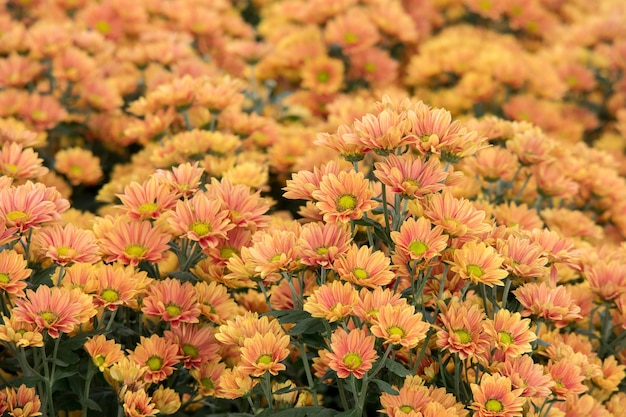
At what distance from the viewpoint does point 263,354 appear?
1575mm

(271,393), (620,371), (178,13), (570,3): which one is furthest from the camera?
(570,3)

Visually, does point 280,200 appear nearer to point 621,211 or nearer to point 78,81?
point 78,81

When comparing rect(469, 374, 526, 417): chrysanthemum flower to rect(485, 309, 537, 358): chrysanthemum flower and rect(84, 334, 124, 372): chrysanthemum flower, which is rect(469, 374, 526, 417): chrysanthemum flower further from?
rect(84, 334, 124, 372): chrysanthemum flower

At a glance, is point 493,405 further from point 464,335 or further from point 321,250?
point 321,250

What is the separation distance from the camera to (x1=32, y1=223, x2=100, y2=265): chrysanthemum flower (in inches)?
65.0

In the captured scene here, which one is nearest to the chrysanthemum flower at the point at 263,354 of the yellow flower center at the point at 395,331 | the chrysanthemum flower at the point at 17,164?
the yellow flower center at the point at 395,331

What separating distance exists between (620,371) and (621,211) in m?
0.92

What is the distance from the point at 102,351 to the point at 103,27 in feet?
8.29

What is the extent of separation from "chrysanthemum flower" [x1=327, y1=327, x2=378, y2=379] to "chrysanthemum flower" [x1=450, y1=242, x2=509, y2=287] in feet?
0.80

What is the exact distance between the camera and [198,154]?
8.11 ft

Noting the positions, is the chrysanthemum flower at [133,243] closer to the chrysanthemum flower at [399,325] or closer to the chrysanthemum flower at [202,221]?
the chrysanthemum flower at [202,221]

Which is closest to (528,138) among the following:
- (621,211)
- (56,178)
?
(621,211)

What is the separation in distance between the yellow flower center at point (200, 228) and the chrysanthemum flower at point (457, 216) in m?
0.49

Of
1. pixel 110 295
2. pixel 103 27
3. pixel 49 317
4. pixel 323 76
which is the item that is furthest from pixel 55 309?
pixel 103 27
